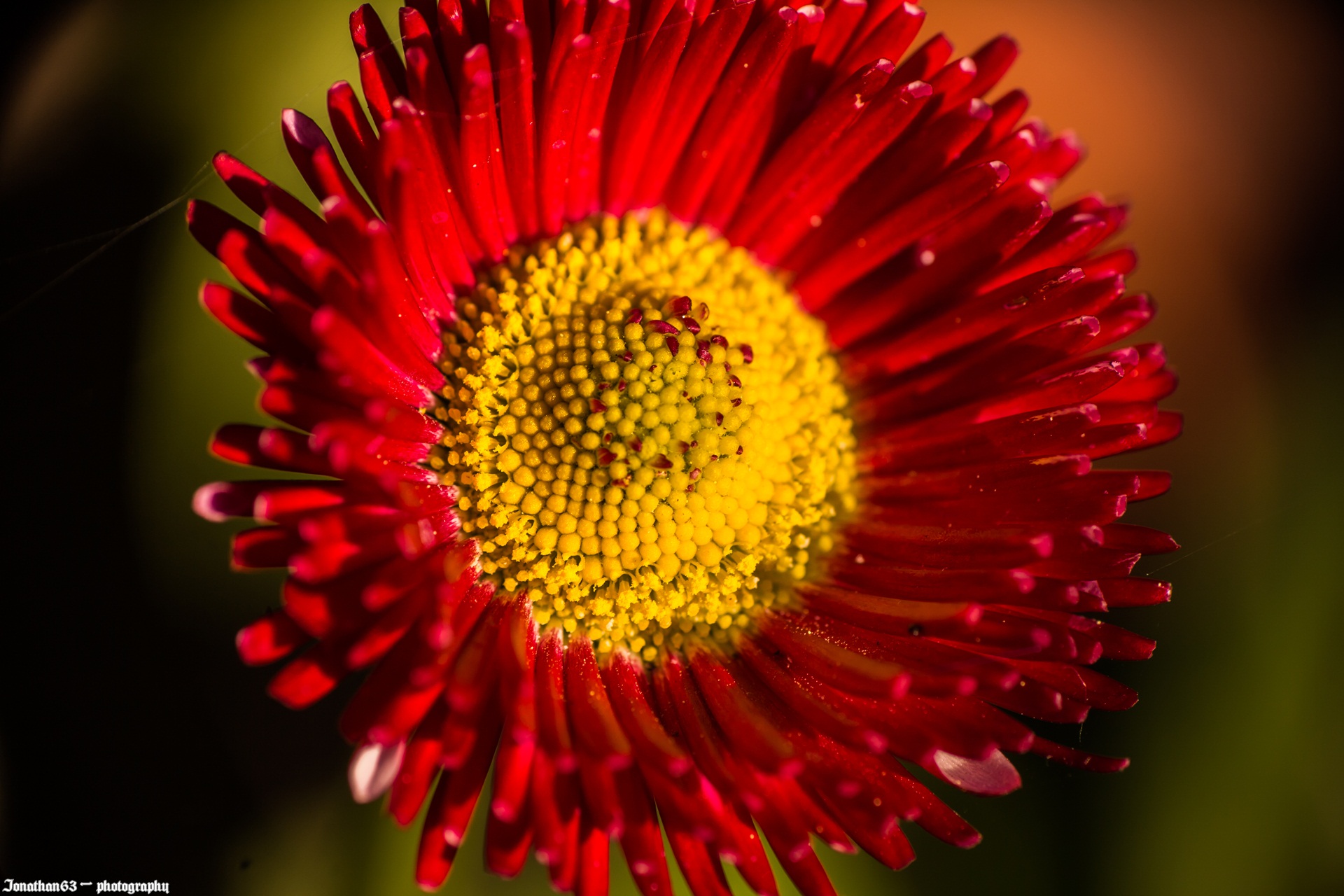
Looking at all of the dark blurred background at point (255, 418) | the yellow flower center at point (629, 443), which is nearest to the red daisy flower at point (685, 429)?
the yellow flower center at point (629, 443)

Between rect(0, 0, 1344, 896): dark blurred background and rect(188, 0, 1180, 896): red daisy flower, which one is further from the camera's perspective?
rect(0, 0, 1344, 896): dark blurred background

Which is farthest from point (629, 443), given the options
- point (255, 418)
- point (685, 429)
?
point (255, 418)

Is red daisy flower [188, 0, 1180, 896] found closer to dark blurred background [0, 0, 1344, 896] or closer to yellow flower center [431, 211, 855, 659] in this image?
yellow flower center [431, 211, 855, 659]

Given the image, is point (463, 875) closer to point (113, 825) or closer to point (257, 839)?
point (257, 839)

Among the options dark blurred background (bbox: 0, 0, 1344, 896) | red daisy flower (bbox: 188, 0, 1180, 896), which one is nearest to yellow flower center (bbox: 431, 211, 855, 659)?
red daisy flower (bbox: 188, 0, 1180, 896)

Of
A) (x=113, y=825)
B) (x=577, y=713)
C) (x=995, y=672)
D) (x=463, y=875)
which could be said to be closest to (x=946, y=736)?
(x=995, y=672)

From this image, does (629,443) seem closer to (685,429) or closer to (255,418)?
(685,429)

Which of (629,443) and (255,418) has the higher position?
(255,418)
